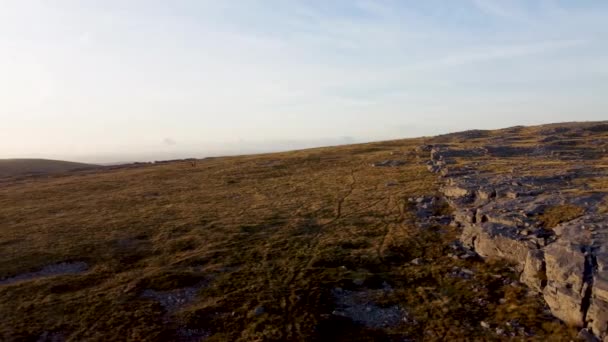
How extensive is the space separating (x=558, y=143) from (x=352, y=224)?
2942 inches

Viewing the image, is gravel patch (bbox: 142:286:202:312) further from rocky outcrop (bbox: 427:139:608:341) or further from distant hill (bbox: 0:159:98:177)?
distant hill (bbox: 0:159:98:177)

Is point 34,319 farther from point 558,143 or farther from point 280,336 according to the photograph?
point 558,143

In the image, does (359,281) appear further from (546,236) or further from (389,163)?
(389,163)

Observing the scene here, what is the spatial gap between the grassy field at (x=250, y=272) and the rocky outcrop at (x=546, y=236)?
4.69ft

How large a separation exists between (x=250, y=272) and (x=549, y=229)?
23347 mm

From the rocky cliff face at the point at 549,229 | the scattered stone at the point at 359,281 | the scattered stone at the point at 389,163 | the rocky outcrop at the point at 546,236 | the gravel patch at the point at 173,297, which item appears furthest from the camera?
the scattered stone at the point at 389,163

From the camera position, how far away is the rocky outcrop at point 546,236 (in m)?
27.0

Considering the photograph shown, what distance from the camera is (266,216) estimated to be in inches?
2259

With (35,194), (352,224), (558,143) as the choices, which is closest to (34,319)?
(352,224)

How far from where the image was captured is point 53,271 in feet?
136

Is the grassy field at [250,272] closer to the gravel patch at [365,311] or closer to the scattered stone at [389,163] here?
the gravel patch at [365,311]

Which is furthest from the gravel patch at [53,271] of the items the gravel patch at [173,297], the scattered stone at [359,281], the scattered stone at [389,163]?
the scattered stone at [389,163]

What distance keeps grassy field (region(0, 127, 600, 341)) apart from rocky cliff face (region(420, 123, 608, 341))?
Result: 149 centimetres

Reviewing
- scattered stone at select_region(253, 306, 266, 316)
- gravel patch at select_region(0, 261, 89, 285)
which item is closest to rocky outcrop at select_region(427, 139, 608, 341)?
scattered stone at select_region(253, 306, 266, 316)
